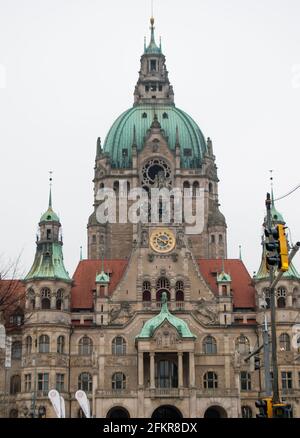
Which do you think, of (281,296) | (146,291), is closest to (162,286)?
(146,291)

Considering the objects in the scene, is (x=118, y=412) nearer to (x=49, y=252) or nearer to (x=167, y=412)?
(x=167, y=412)

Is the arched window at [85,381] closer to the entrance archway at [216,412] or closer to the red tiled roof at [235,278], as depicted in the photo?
the entrance archway at [216,412]

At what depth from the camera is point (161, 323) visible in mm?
82500

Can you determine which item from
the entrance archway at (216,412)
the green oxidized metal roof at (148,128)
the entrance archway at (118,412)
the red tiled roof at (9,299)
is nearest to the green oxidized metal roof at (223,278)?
the entrance archway at (216,412)

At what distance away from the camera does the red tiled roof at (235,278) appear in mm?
90181

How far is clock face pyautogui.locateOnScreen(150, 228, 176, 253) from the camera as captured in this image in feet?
293

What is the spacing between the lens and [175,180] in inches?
4102

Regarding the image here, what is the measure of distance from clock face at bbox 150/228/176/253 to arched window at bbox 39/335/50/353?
1533 centimetres

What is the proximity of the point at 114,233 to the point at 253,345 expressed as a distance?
82.1 ft

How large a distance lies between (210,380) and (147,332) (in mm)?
8760
